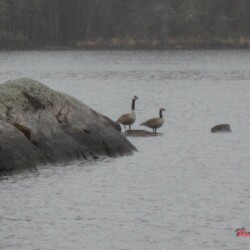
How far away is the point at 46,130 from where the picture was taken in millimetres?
32312

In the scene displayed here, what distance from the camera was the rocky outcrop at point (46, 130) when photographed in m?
30.8

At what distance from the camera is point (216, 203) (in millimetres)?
26266

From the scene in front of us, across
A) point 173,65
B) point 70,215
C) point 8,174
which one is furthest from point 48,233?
point 173,65

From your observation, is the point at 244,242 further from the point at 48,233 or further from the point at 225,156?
the point at 225,156
